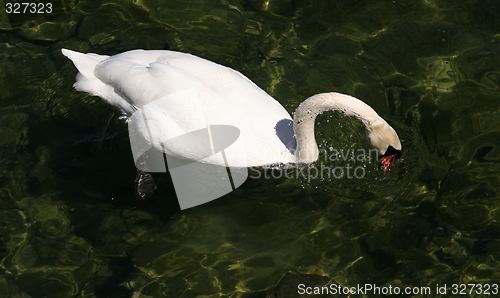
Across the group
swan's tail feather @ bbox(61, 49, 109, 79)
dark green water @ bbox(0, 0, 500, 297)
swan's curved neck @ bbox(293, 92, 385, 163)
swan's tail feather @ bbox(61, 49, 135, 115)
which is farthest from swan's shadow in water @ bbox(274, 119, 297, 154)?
swan's tail feather @ bbox(61, 49, 109, 79)

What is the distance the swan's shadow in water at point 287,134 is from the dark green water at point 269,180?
0.53m

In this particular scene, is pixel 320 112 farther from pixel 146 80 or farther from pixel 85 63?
pixel 85 63

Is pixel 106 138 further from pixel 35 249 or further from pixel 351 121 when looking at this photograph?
pixel 351 121

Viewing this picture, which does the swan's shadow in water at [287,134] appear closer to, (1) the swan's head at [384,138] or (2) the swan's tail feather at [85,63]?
(1) the swan's head at [384,138]

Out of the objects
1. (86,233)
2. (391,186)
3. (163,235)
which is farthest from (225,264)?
(391,186)

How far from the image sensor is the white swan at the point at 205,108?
4367mm

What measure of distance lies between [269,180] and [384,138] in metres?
1.49

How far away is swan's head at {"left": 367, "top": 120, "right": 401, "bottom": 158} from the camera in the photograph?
396 centimetres

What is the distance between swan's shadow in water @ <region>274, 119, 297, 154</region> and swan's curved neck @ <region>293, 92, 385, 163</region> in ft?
0.46

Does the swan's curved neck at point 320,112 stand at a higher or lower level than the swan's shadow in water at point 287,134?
higher

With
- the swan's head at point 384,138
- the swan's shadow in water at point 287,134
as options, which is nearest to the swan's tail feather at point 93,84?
the swan's shadow in water at point 287,134

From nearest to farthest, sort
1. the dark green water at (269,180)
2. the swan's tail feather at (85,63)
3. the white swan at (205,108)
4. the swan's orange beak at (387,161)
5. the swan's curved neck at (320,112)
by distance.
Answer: the swan's curved neck at (320,112) → the swan's orange beak at (387,161) → the white swan at (205,108) → the dark green water at (269,180) → the swan's tail feather at (85,63)

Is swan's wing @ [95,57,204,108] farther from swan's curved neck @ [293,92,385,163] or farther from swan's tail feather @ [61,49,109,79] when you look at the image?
swan's curved neck @ [293,92,385,163]

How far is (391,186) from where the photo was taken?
4812mm
